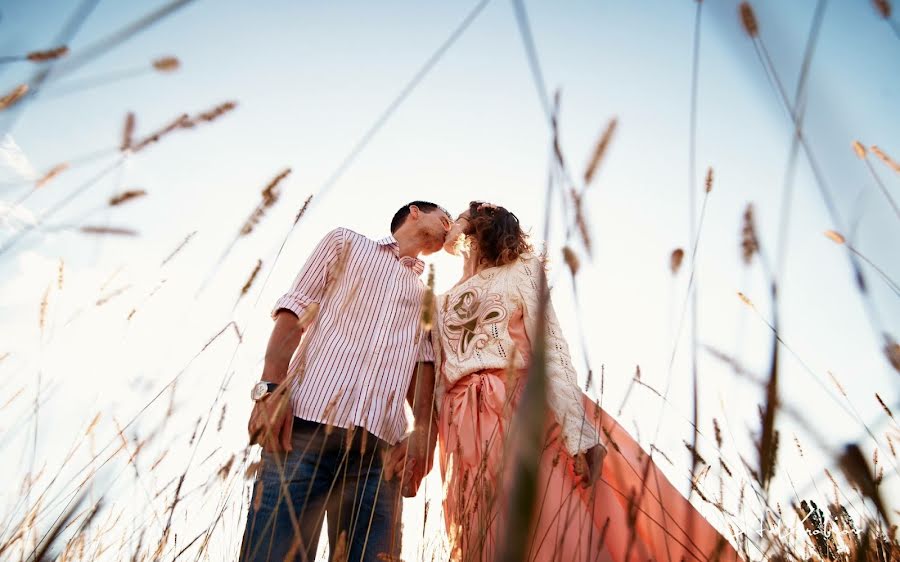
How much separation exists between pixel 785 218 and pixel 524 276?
179cm

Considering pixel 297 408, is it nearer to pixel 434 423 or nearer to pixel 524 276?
pixel 434 423

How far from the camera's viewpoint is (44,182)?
0.87 metres

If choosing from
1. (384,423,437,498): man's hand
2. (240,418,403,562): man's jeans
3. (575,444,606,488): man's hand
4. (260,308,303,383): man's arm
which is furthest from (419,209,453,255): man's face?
(575,444,606,488): man's hand

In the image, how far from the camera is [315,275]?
7.68 ft

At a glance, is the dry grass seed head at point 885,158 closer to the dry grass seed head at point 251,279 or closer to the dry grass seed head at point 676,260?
the dry grass seed head at point 676,260

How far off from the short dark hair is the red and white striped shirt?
1.55 feet

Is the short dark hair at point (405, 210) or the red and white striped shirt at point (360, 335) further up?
the short dark hair at point (405, 210)

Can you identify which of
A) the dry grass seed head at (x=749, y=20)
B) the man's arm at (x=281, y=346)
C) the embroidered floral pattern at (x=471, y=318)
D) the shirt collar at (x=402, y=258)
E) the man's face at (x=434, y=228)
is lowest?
the dry grass seed head at (x=749, y=20)

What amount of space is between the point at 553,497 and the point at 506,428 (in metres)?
0.68

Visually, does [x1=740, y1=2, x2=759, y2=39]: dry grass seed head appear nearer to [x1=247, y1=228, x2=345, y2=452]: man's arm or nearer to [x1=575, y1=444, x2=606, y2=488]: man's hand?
[x1=575, y1=444, x2=606, y2=488]: man's hand

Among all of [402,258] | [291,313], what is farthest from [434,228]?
[291,313]

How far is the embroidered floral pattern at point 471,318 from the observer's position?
86.4 inches

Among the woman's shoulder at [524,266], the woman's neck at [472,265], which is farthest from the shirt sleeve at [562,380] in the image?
the woman's neck at [472,265]

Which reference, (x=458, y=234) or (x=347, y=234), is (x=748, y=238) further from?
(x=458, y=234)
